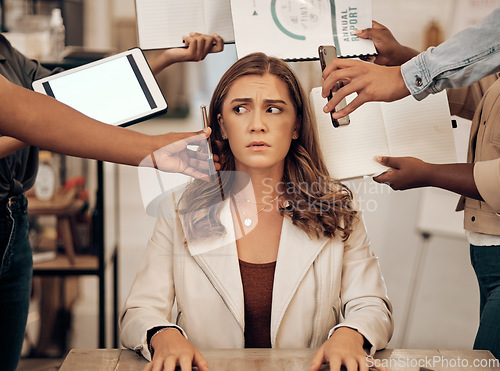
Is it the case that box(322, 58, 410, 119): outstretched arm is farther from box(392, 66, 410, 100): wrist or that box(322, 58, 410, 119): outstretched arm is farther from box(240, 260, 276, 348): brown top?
box(240, 260, 276, 348): brown top

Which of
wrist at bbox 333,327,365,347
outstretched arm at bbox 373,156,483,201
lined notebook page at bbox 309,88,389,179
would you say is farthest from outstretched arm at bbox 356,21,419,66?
wrist at bbox 333,327,365,347

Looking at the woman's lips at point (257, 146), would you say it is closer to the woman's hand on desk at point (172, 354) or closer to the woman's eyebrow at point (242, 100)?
the woman's eyebrow at point (242, 100)

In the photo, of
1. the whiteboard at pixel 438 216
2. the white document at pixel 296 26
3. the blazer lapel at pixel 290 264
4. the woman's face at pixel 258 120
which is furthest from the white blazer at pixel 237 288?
the whiteboard at pixel 438 216

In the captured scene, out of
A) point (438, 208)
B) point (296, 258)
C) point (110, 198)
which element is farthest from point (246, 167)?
point (110, 198)

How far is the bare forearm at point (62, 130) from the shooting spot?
944 millimetres

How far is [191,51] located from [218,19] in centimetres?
9

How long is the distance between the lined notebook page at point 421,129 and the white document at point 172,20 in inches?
15.7

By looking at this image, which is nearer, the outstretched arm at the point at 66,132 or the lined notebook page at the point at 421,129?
the outstretched arm at the point at 66,132

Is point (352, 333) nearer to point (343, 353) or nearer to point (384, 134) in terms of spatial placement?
point (343, 353)

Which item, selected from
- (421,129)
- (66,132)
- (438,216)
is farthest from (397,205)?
(66,132)

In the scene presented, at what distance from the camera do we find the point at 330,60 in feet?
3.94

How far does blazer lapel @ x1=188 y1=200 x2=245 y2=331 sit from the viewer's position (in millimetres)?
1157

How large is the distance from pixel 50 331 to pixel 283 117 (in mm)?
→ 1760

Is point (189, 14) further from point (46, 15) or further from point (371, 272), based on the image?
point (46, 15)
